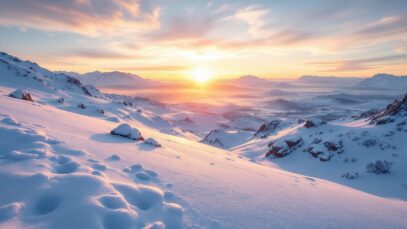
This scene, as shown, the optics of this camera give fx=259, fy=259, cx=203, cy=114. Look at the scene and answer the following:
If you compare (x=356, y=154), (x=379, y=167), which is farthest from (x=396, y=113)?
(x=379, y=167)

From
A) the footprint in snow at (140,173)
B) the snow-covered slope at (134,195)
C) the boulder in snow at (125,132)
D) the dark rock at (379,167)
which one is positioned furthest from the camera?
the dark rock at (379,167)

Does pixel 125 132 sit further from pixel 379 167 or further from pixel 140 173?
pixel 379 167

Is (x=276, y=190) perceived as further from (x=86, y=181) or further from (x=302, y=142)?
(x=302, y=142)

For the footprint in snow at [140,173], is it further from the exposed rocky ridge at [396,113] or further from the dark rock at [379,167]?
the exposed rocky ridge at [396,113]

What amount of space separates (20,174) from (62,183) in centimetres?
63

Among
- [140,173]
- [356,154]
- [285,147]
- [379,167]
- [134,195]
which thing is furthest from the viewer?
[285,147]

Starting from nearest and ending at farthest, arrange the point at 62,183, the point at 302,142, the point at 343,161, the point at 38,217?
the point at 38,217
the point at 62,183
the point at 343,161
the point at 302,142

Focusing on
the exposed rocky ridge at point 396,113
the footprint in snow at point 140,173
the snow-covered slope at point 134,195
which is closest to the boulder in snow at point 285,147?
the exposed rocky ridge at point 396,113

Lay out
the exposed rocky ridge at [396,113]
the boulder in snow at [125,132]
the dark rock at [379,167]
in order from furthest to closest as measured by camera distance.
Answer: the exposed rocky ridge at [396,113], the dark rock at [379,167], the boulder in snow at [125,132]

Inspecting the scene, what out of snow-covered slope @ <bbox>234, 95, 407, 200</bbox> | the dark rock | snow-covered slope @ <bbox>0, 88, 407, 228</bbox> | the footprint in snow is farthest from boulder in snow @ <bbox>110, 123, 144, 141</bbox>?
the dark rock

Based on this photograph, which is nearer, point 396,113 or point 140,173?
point 140,173

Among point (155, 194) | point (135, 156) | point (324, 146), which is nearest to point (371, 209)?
point (155, 194)

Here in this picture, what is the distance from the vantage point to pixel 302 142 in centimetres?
2120

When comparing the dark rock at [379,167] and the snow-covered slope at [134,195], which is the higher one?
the snow-covered slope at [134,195]
